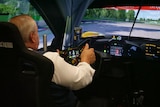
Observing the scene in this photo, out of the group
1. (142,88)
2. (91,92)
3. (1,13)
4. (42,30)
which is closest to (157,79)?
(142,88)

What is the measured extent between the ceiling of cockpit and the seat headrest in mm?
1718

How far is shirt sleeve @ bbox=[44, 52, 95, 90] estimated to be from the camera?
1651mm

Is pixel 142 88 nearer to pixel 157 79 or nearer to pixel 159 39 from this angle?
pixel 157 79

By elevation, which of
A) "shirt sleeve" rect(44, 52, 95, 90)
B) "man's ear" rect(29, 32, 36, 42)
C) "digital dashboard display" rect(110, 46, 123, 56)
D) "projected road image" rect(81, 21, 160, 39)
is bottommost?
"digital dashboard display" rect(110, 46, 123, 56)

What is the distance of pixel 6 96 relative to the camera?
1.53m

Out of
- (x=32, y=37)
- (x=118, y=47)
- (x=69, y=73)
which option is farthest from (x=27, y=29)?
(x=118, y=47)

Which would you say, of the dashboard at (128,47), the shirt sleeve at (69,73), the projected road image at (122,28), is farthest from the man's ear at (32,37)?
the projected road image at (122,28)

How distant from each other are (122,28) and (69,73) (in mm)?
1553

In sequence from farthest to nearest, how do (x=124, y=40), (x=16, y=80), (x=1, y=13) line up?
1. (x=124, y=40)
2. (x=1, y=13)
3. (x=16, y=80)

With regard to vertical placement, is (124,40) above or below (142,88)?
above

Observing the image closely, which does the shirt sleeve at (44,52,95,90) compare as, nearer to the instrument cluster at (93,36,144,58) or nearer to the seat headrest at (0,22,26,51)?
the seat headrest at (0,22,26,51)

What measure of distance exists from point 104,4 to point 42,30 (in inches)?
30.9

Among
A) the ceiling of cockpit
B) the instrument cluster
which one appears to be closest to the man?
the instrument cluster

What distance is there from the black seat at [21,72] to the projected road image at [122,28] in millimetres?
1754
